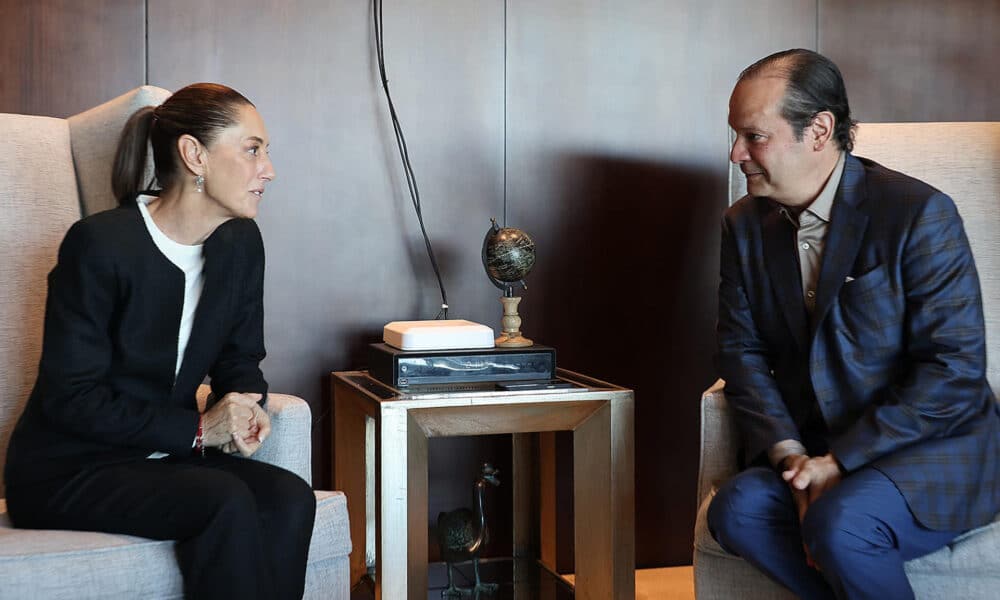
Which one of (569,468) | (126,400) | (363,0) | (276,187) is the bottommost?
(569,468)

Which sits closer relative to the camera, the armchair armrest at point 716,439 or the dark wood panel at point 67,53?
the armchair armrest at point 716,439

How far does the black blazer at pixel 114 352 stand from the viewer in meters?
1.66

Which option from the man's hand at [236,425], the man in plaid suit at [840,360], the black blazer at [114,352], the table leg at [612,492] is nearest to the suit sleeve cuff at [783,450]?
the man in plaid suit at [840,360]

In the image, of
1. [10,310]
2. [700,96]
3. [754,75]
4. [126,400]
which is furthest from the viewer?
[700,96]

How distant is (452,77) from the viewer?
101 inches

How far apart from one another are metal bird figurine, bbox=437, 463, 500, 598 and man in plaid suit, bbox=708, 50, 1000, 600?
707 millimetres

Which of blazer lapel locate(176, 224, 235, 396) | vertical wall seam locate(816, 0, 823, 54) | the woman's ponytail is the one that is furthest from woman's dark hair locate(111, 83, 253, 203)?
vertical wall seam locate(816, 0, 823, 54)

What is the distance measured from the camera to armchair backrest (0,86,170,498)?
2.02 metres

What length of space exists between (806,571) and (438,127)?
139cm

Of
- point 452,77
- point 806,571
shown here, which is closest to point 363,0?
point 452,77

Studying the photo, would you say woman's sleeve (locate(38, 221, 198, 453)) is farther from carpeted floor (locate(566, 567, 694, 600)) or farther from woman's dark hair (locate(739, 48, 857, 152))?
carpeted floor (locate(566, 567, 694, 600))

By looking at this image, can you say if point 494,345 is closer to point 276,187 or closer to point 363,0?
point 276,187

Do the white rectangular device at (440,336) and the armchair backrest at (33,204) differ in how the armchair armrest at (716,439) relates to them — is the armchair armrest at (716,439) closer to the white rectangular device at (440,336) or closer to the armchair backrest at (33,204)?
the white rectangular device at (440,336)

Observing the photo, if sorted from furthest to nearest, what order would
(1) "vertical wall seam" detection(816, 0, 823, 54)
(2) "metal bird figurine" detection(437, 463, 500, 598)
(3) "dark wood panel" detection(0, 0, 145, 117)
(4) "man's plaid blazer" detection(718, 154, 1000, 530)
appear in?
(1) "vertical wall seam" detection(816, 0, 823, 54), (2) "metal bird figurine" detection(437, 463, 500, 598), (3) "dark wood panel" detection(0, 0, 145, 117), (4) "man's plaid blazer" detection(718, 154, 1000, 530)
